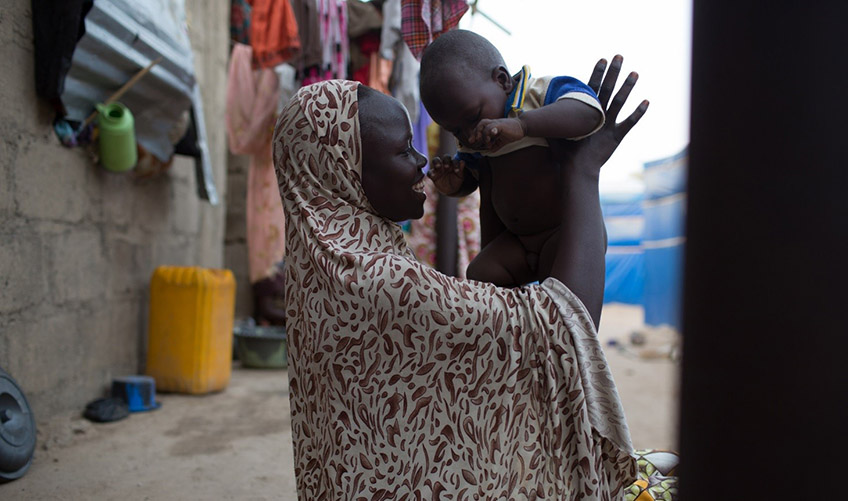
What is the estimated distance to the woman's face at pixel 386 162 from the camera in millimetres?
1427

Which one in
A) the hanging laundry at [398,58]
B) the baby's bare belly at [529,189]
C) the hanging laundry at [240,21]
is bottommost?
the baby's bare belly at [529,189]

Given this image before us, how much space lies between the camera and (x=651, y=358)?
898 centimetres

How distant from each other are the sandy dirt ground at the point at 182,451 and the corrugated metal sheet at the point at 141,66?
1712mm

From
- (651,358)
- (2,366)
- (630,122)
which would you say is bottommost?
(651,358)

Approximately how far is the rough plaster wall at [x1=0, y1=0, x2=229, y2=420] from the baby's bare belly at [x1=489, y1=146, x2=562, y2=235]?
2509 mm

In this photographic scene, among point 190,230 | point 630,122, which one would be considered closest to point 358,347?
point 630,122

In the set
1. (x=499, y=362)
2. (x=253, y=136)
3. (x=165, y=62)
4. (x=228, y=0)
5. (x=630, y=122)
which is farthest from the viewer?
(x=228, y=0)

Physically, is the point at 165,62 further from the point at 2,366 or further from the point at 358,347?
the point at 358,347

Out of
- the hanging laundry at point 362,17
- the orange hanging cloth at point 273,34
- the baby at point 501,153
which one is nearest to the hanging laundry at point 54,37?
the orange hanging cloth at point 273,34

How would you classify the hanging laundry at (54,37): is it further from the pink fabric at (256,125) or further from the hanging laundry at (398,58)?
the pink fabric at (256,125)

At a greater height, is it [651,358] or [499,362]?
[499,362]

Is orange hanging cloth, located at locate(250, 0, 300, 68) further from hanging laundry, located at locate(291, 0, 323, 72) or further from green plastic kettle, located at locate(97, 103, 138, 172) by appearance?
green plastic kettle, located at locate(97, 103, 138, 172)

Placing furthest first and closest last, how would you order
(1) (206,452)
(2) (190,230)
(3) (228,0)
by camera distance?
(3) (228,0) < (2) (190,230) < (1) (206,452)

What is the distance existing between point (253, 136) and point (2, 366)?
10.6 feet
